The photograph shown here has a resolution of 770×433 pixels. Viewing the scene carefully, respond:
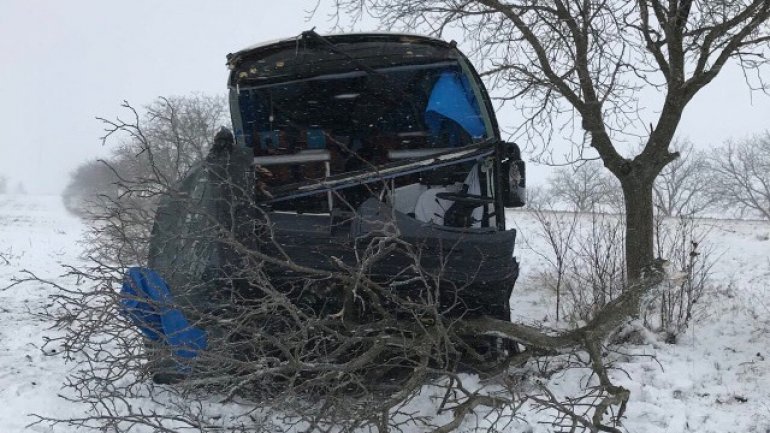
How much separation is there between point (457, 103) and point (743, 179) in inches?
1738

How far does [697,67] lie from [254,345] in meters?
5.55

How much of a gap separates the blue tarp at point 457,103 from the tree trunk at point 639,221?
306cm

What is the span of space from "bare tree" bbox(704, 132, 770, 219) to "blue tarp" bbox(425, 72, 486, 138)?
42663 millimetres

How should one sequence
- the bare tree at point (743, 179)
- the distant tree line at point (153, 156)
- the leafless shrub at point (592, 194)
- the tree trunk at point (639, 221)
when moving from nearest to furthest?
the distant tree line at point (153, 156)
the tree trunk at point (639, 221)
the leafless shrub at point (592, 194)
the bare tree at point (743, 179)

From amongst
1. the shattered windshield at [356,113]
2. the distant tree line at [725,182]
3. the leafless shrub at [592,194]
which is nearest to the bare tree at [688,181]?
the distant tree line at [725,182]

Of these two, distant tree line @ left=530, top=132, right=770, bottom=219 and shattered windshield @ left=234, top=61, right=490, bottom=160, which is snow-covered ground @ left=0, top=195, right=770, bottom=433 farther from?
distant tree line @ left=530, top=132, right=770, bottom=219

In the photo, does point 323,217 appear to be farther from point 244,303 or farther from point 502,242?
point 502,242

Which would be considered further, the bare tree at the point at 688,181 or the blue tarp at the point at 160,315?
the bare tree at the point at 688,181

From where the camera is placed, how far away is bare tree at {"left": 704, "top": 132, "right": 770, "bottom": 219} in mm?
41250

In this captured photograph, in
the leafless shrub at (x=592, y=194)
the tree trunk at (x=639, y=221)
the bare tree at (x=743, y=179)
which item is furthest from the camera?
the bare tree at (x=743, y=179)

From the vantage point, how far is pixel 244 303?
3.95 m

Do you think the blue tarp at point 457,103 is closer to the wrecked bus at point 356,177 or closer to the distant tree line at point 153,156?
the wrecked bus at point 356,177

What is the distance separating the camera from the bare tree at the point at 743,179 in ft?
135

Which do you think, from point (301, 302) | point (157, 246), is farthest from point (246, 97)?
point (301, 302)
